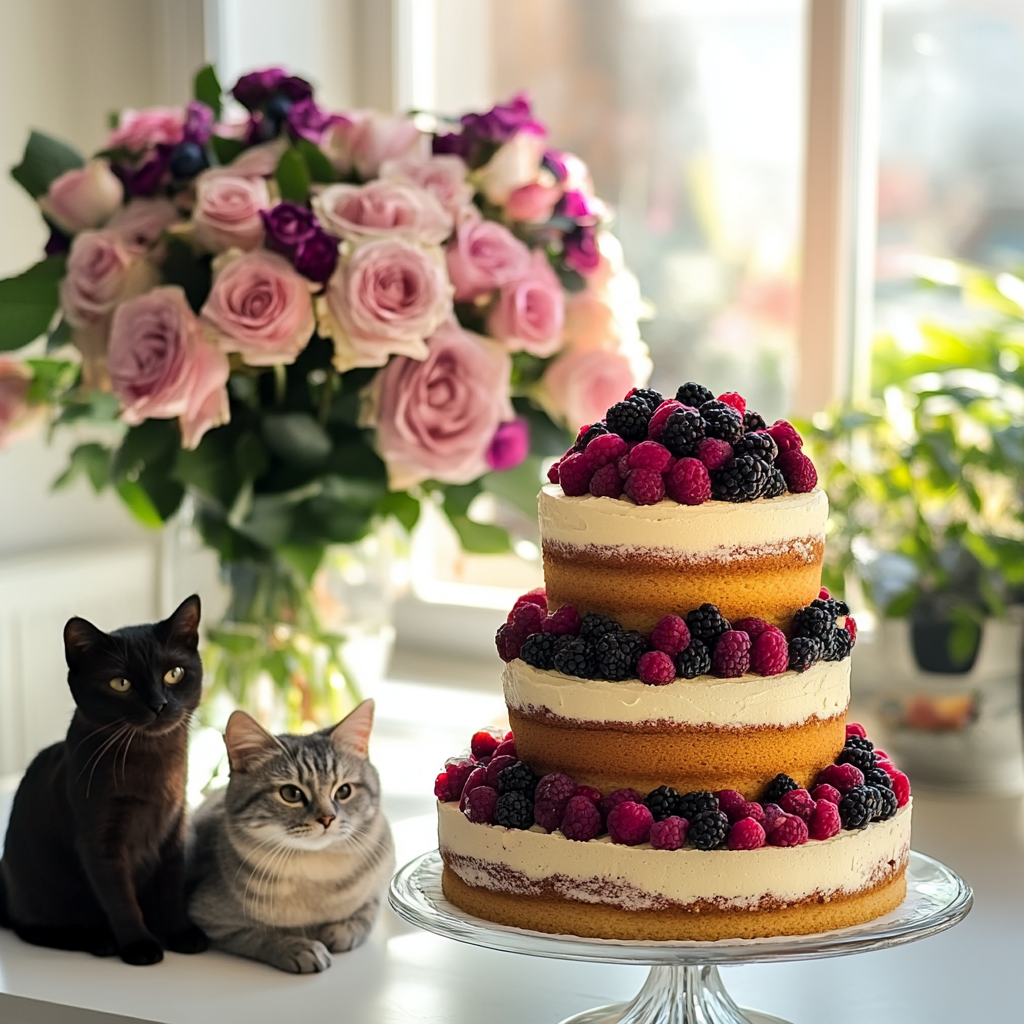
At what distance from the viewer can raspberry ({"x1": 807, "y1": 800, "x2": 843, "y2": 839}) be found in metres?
0.97

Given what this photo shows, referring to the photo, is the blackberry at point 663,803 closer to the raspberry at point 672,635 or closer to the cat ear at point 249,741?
the raspberry at point 672,635

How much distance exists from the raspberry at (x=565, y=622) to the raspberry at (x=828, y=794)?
0.18m

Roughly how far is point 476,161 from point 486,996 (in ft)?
2.57

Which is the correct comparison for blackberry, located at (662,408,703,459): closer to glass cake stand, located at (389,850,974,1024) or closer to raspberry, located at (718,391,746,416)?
raspberry, located at (718,391,746,416)

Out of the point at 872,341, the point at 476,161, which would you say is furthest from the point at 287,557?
the point at 872,341

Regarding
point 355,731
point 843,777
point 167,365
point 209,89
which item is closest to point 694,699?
point 843,777

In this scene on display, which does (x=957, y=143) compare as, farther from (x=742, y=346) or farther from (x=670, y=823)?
(x=670, y=823)

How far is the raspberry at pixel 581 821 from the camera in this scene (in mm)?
968

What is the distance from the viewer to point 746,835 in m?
0.95

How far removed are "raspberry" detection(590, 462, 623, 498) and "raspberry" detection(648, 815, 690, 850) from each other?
203 mm

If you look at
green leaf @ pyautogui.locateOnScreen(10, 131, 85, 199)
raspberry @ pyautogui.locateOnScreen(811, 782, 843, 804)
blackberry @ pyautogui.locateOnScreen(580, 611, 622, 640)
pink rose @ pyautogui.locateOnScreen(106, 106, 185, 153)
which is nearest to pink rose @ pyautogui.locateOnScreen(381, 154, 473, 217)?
pink rose @ pyautogui.locateOnScreen(106, 106, 185, 153)

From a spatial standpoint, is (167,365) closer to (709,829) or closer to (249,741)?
(249,741)

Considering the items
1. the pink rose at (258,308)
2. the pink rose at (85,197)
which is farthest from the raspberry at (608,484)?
the pink rose at (85,197)

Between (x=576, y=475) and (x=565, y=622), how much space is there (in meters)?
0.09
